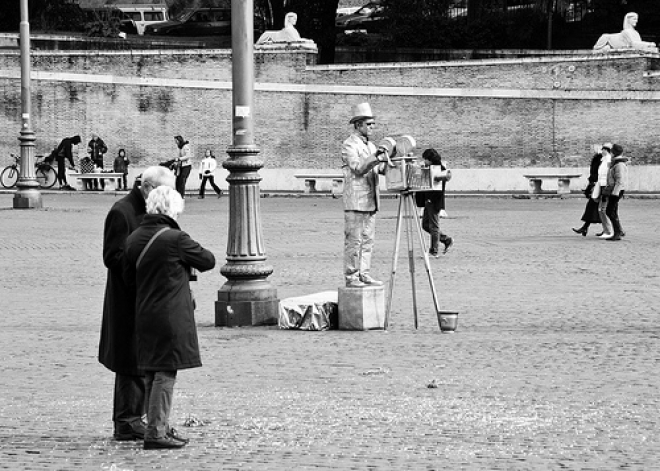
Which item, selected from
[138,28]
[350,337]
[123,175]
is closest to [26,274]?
[350,337]

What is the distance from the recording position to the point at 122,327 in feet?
26.7

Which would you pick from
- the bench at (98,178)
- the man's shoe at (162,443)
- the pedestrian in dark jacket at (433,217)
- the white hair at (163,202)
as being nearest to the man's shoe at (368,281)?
the white hair at (163,202)

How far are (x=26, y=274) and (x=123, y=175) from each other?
77.9 ft

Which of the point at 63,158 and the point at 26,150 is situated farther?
the point at 63,158

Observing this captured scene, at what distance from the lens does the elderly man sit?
42.7 feet

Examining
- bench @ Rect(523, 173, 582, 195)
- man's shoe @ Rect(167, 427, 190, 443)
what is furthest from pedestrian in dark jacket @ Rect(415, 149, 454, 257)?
bench @ Rect(523, 173, 582, 195)

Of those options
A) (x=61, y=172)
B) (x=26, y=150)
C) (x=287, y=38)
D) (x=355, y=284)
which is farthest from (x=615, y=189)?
(x=287, y=38)

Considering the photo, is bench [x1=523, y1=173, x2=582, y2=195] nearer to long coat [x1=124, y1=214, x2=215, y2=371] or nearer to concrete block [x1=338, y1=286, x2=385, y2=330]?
concrete block [x1=338, y1=286, x2=385, y2=330]

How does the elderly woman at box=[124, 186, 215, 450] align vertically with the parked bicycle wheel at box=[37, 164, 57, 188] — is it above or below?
above

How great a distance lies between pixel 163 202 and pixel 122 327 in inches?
31.3

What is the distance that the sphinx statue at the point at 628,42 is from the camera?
42312 millimetres

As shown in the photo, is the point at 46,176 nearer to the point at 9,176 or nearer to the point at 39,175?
the point at 39,175

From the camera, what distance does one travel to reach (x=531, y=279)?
691 inches

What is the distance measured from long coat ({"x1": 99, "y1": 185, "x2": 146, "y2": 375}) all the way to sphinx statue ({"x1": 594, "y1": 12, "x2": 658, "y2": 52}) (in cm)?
3583
